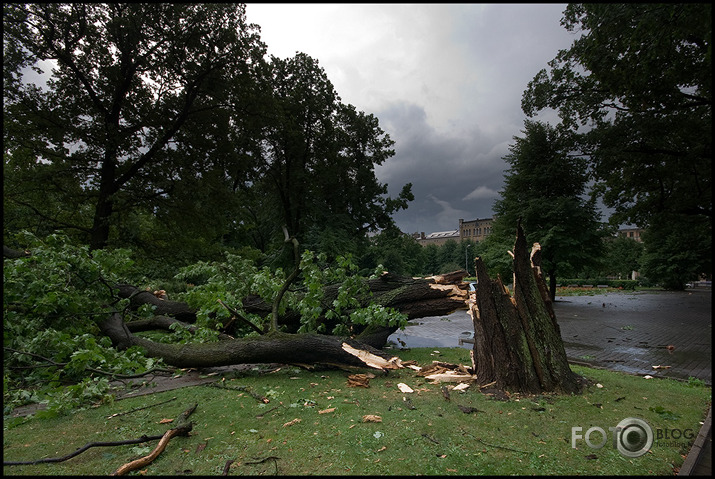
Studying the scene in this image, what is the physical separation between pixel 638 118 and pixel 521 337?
1010 cm

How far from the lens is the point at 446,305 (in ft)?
22.5

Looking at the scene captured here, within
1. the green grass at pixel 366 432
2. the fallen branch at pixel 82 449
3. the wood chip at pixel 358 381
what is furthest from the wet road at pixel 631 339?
the fallen branch at pixel 82 449

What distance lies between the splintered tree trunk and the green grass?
26cm

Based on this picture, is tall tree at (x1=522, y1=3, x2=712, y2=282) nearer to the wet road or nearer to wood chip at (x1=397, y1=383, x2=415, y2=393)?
the wet road

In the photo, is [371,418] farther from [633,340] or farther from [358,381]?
[633,340]

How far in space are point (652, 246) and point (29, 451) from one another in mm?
33405

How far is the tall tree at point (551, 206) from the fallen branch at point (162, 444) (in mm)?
16794

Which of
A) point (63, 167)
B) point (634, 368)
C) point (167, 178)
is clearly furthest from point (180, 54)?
point (634, 368)

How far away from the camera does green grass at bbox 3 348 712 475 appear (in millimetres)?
2588

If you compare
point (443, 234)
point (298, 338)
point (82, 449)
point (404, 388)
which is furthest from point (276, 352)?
point (443, 234)

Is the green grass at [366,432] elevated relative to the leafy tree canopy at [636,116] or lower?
lower

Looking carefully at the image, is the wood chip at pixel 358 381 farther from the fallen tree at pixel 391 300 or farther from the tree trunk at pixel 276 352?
the fallen tree at pixel 391 300

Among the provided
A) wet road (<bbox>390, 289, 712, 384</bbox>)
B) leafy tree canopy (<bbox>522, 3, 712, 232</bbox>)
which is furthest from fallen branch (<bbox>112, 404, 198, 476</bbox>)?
leafy tree canopy (<bbox>522, 3, 712, 232</bbox>)

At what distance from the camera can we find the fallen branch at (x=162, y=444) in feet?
8.17
